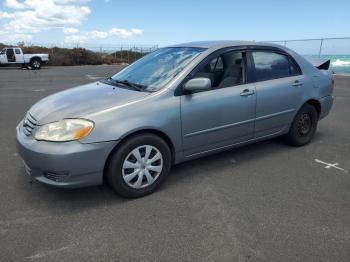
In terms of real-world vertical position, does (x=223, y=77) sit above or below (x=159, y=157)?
above

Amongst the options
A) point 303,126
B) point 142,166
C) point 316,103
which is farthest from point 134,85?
point 316,103

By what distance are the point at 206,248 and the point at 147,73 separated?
7.45ft

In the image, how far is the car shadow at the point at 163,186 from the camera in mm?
3498

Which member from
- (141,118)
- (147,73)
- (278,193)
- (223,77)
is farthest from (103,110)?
(278,193)

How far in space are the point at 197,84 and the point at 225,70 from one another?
0.78 m

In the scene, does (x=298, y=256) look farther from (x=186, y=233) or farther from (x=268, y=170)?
(x=268, y=170)

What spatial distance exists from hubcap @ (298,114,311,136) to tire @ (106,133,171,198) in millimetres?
2393

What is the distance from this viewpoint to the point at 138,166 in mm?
3539

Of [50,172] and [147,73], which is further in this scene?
[147,73]

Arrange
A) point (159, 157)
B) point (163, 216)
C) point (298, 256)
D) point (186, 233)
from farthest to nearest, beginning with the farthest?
point (159, 157), point (163, 216), point (186, 233), point (298, 256)

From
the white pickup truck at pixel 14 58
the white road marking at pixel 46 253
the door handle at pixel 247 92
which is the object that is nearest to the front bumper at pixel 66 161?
the white road marking at pixel 46 253

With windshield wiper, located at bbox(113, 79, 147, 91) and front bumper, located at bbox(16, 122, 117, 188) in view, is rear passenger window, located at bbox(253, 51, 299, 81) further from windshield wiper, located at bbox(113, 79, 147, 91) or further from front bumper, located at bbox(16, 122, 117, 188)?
front bumper, located at bbox(16, 122, 117, 188)

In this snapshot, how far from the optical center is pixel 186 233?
2961mm

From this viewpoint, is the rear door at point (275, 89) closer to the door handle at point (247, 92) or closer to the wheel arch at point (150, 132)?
the door handle at point (247, 92)
